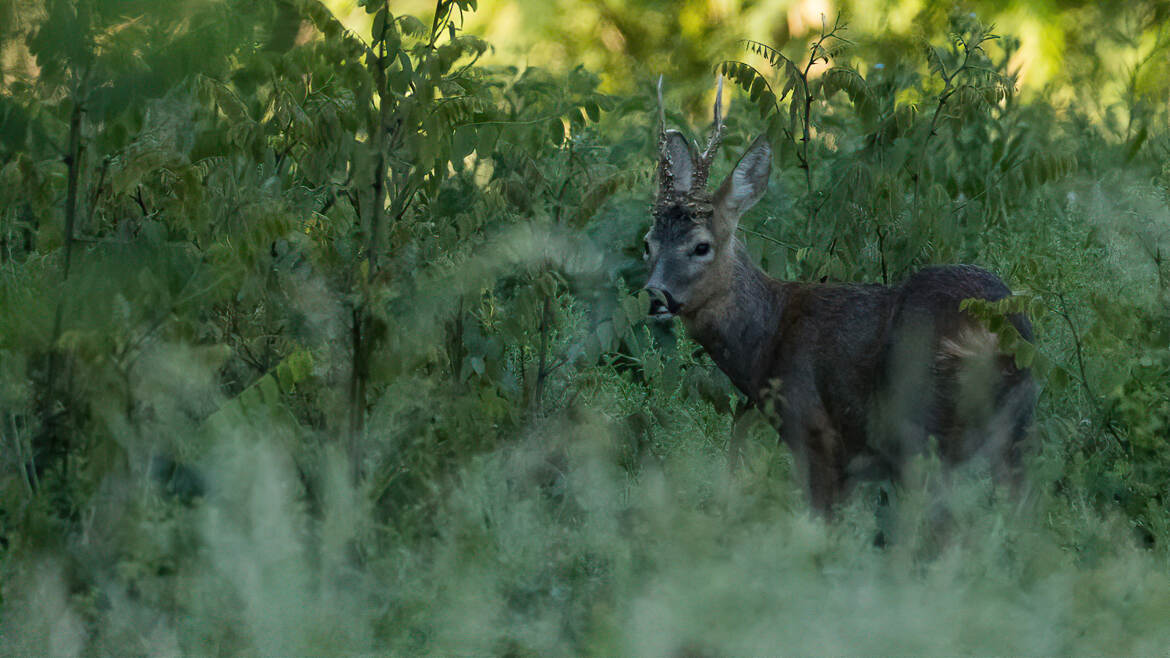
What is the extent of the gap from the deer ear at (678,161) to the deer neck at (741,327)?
1.20 feet

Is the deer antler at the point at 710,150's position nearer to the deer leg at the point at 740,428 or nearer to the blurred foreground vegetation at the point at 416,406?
the blurred foreground vegetation at the point at 416,406

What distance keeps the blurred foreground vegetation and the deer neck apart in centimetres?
26

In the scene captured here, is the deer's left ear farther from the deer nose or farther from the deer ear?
the deer nose

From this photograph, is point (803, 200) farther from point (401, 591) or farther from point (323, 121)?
point (401, 591)

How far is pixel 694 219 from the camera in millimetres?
5262

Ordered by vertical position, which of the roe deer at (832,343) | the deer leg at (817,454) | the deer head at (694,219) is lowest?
the deer leg at (817,454)

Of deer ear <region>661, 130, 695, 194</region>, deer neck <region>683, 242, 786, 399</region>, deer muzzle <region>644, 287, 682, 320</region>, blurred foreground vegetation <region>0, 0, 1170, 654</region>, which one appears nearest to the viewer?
blurred foreground vegetation <region>0, 0, 1170, 654</region>

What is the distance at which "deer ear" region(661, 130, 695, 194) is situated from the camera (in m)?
5.29

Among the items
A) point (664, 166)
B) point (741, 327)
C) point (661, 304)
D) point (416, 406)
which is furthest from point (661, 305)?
point (416, 406)

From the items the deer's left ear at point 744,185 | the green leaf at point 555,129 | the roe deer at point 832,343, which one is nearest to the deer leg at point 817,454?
the roe deer at point 832,343

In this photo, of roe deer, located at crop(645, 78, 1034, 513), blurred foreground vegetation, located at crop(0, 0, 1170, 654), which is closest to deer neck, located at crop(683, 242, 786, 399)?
roe deer, located at crop(645, 78, 1034, 513)

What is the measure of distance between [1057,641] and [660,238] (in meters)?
2.37

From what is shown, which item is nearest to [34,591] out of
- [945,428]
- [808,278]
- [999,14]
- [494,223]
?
[494,223]

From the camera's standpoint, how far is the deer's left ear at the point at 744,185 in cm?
533
